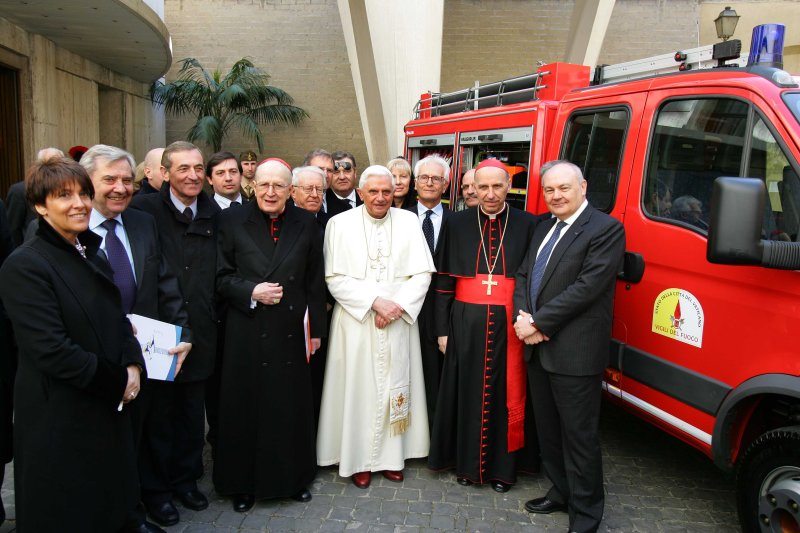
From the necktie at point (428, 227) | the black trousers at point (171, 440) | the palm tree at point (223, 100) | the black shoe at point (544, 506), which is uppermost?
the palm tree at point (223, 100)

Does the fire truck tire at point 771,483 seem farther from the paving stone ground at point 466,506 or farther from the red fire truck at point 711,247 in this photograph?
the paving stone ground at point 466,506

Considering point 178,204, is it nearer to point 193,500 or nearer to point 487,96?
point 193,500

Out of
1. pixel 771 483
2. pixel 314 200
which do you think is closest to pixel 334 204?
pixel 314 200

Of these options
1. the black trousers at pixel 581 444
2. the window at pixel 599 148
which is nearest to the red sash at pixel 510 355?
the black trousers at pixel 581 444

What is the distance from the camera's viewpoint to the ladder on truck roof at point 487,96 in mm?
4816

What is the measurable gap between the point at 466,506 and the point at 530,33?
14313 mm

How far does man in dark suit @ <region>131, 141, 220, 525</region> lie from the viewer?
3.42 m

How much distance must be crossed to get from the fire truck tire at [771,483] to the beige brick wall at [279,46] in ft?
45.6

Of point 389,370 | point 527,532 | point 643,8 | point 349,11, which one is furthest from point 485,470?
point 643,8

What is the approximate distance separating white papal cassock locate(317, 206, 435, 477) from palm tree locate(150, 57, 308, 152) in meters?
10.1

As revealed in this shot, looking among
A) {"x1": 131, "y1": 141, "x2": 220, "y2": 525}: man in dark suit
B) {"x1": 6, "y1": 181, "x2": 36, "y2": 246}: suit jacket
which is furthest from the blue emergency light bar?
{"x1": 6, "y1": 181, "x2": 36, "y2": 246}: suit jacket

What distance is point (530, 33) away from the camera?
1554 centimetres

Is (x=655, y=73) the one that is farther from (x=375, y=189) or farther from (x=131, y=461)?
(x=131, y=461)

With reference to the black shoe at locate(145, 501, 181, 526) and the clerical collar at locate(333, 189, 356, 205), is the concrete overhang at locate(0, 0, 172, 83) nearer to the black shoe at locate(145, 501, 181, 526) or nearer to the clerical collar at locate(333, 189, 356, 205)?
the clerical collar at locate(333, 189, 356, 205)
